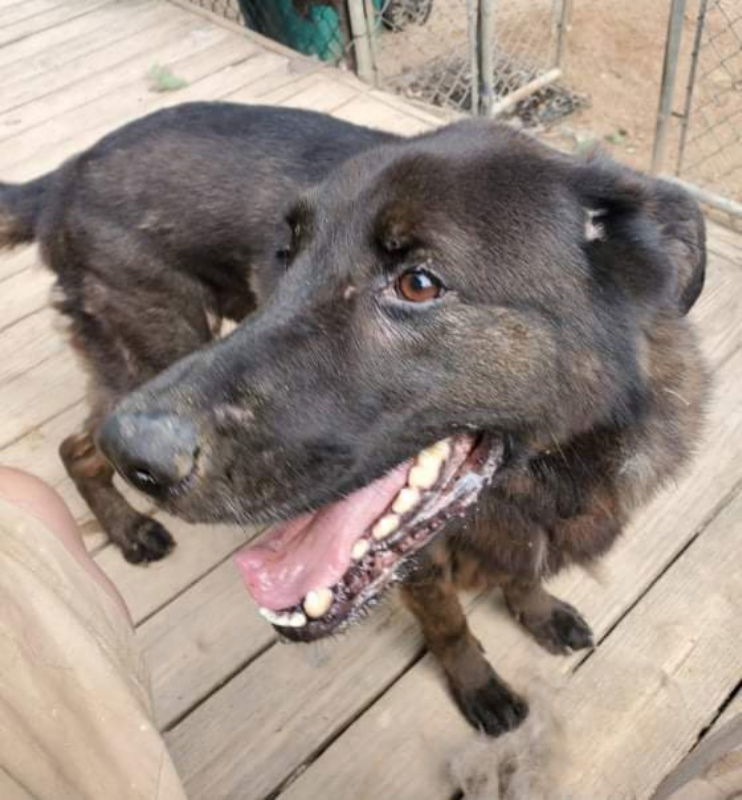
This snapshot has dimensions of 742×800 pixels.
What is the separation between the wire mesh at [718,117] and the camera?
4723mm

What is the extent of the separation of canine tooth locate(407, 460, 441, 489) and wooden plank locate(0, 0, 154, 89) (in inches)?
147

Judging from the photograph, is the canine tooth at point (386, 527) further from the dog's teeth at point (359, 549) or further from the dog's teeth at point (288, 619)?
the dog's teeth at point (288, 619)

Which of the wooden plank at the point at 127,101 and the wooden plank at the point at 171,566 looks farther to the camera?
the wooden plank at the point at 127,101

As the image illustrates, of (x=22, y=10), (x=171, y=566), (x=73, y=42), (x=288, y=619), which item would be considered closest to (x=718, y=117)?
(x=73, y=42)

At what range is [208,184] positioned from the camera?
200 centimetres

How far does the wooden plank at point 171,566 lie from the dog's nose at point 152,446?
1.04 m

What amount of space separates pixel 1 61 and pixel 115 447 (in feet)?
13.7

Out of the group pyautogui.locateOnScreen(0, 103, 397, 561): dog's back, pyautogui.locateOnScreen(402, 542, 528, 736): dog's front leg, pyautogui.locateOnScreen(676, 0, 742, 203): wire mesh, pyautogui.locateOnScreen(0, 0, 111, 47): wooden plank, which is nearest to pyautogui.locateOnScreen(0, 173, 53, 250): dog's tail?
pyautogui.locateOnScreen(0, 103, 397, 561): dog's back

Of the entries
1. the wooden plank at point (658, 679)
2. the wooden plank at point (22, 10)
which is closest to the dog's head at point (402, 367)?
the wooden plank at point (658, 679)

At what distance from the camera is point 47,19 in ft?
15.7

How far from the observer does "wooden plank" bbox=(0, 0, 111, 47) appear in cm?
466

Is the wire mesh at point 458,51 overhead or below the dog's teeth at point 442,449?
below

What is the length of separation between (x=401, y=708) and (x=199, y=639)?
1.91ft

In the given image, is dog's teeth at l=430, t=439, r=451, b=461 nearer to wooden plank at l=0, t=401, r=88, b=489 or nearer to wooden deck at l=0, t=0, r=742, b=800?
wooden deck at l=0, t=0, r=742, b=800
